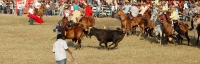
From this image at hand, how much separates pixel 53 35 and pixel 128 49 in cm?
651

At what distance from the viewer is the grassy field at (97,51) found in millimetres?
18266

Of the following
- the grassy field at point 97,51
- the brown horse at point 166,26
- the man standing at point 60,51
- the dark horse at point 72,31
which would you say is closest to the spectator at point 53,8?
the grassy field at point 97,51

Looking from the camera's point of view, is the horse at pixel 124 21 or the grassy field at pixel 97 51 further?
the horse at pixel 124 21

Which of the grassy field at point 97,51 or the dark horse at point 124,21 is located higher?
the dark horse at point 124,21

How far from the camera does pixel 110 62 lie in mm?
17875

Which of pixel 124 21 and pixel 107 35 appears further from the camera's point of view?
pixel 124 21

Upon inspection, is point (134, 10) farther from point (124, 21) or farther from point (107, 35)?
point (107, 35)

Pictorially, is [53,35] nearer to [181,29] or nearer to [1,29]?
[1,29]

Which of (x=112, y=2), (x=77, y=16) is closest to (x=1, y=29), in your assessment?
(x=77, y=16)

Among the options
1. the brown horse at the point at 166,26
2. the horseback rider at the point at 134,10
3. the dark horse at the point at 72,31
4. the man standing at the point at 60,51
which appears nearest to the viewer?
the man standing at the point at 60,51

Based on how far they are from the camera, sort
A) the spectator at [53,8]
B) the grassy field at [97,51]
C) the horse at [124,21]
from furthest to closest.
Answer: the spectator at [53,8], the horse at [124,21], the grassy field at [97,51]

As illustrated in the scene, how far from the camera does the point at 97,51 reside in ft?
68.0

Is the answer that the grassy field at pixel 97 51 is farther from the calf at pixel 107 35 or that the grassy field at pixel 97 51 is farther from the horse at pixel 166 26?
the horse at pixel 166 26

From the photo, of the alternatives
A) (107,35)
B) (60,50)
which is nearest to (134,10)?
(107,35)
